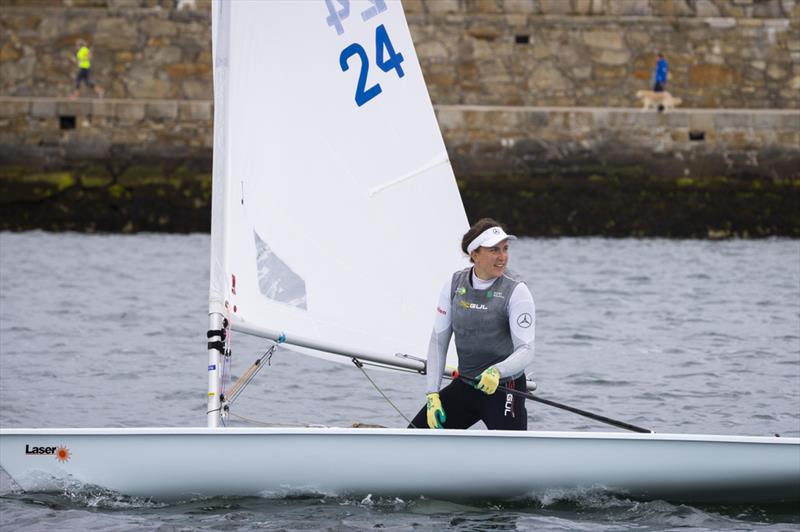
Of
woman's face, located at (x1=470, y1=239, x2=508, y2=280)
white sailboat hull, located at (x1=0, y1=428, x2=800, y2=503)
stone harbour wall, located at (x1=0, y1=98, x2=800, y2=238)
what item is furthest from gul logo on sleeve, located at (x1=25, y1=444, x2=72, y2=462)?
stone harbour wall, located at (x1=0, y1=98, x2=800, y2=238)

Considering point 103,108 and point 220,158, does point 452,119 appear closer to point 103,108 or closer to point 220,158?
point 103,108

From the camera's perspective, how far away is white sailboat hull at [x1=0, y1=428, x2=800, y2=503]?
16.5ft

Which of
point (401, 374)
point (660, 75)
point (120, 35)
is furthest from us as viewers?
point (120, 35)

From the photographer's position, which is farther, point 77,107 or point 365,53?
point 77,107

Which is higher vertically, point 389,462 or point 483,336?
point 483,336

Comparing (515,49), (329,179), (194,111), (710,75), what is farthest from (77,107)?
(329,179)

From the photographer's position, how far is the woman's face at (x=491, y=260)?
16.4 feet

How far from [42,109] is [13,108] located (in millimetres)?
316

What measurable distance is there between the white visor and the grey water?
72 cm

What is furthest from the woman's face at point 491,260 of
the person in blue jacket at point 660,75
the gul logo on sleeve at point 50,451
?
the person in blue jacket at point 660,75

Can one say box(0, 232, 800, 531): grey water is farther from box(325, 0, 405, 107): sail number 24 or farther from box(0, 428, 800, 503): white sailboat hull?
box(325, 0, 405, 107): sail number 24

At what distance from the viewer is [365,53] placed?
5645mm

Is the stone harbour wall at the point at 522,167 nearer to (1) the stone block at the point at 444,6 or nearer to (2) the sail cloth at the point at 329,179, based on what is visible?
(1) the stone block at the point at 444,6

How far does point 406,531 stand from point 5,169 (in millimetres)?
→ 12570
